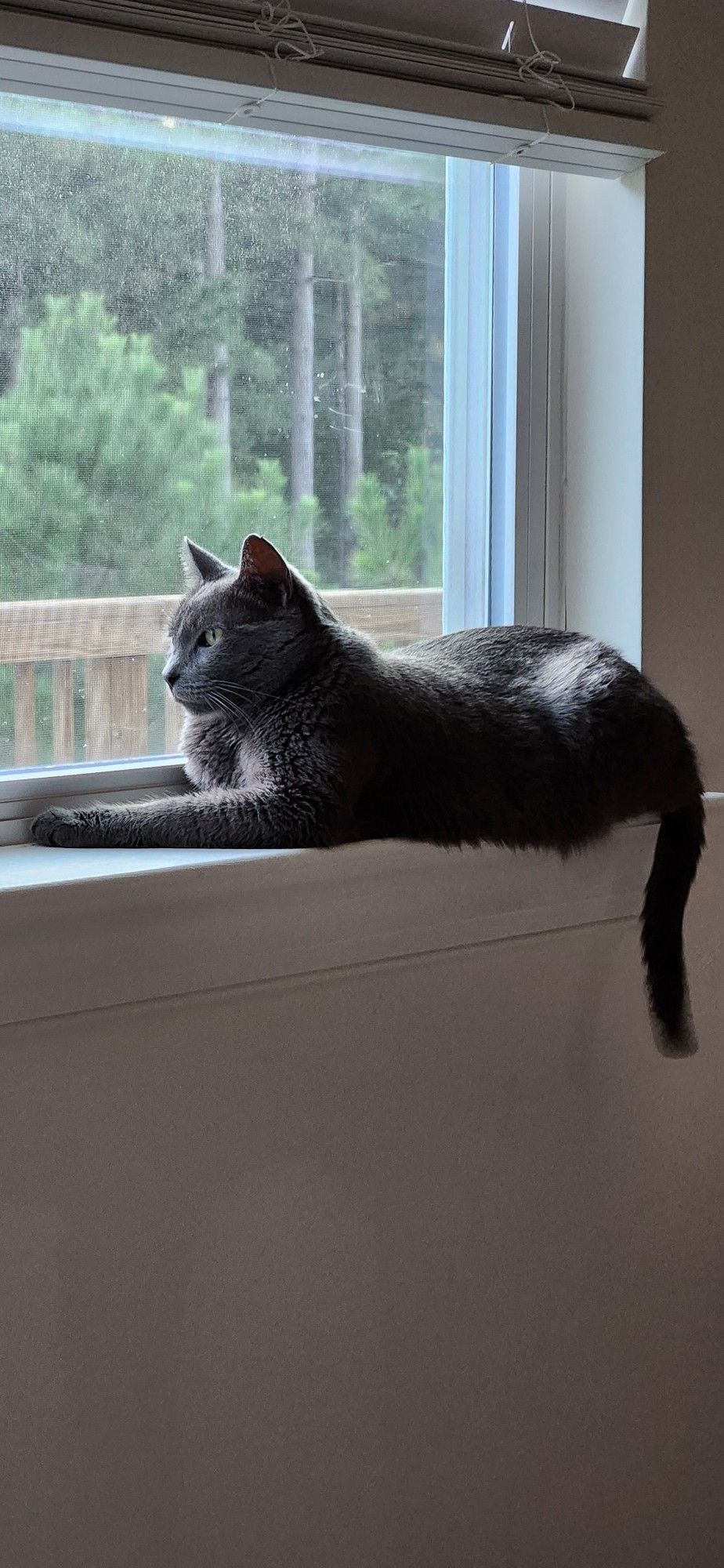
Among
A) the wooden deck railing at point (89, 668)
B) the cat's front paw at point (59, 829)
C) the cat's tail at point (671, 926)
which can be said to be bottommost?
the cat's tail at point (671, 926)

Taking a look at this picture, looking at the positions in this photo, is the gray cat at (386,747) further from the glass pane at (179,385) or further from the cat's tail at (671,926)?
the glass pane at (179,385)

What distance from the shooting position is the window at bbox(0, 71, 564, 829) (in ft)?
4.01

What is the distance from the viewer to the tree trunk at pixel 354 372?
1.40 m

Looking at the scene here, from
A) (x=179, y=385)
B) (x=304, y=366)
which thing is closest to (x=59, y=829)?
(x=179, y=385)

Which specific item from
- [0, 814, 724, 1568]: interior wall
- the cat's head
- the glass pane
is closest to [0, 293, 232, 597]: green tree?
the glass pane

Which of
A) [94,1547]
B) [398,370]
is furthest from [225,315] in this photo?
[94,1547]

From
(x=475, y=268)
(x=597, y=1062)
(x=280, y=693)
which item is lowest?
(x=597, y=1062)

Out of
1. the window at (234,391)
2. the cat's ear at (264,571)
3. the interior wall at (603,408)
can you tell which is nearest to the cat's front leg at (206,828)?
the window at (234,391)

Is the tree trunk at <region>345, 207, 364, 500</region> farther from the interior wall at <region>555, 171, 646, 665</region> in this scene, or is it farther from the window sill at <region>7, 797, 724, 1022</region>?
the window sill at <region>7, 797, 724, 1022</region>

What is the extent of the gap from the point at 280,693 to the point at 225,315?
42cm

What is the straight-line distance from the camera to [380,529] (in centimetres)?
146

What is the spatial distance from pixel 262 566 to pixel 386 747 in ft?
0.68

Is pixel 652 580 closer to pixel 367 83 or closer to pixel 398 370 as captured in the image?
pixel 398 370

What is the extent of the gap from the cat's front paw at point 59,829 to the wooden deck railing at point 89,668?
11 centimetres
